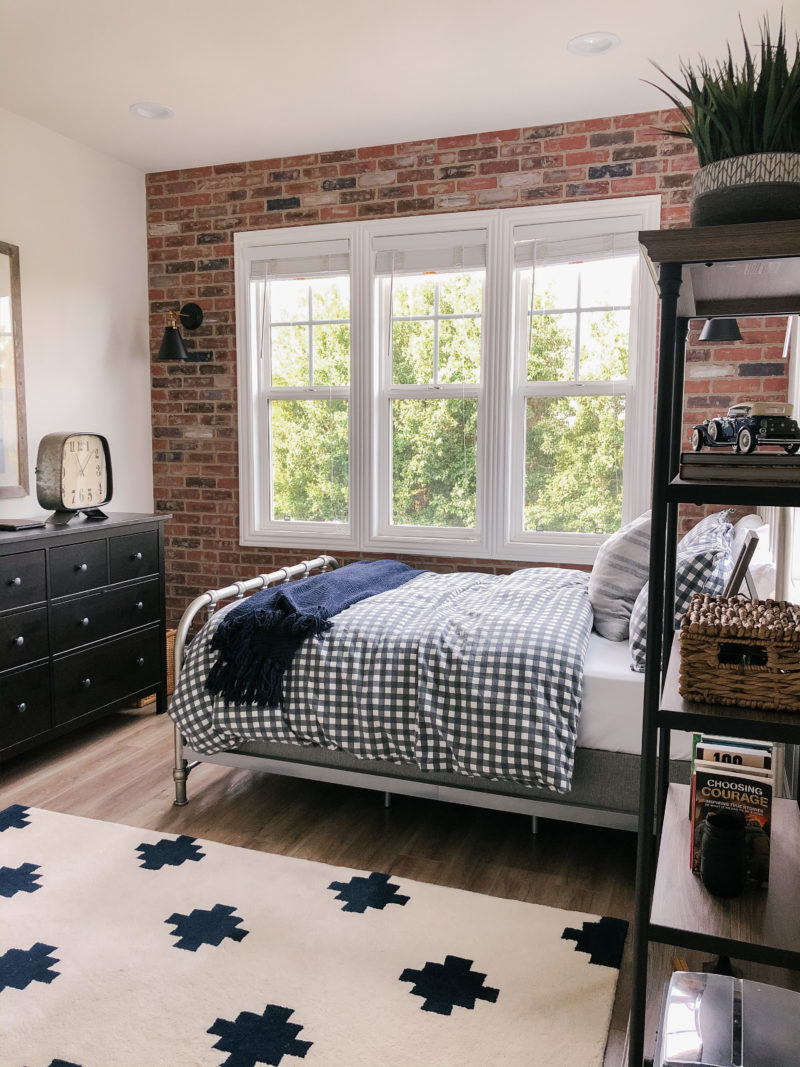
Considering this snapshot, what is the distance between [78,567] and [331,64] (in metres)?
2.26

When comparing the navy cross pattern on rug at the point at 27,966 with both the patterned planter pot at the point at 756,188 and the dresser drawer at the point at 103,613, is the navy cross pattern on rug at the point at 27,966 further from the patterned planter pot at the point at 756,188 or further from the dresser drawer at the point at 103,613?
the patterned planter pot at the point at 756,188

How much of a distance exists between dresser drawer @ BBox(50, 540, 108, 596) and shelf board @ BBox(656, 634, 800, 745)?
264 centimetres

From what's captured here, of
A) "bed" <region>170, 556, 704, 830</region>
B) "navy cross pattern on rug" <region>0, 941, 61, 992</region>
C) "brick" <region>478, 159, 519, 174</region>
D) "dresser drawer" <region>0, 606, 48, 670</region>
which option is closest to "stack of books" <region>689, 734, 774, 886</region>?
"bed" <region>170, 556, 704, 830</region>

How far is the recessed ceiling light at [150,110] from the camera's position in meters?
3.76

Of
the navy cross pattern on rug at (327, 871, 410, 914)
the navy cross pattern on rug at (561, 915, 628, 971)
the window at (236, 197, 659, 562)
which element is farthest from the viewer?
the window at (236, 197, 659, 562)

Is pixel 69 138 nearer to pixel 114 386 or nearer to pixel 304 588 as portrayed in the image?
pixel 114 386

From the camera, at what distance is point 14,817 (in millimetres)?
A: 2812

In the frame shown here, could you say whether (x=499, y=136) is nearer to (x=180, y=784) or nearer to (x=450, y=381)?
(x=450, y=381)

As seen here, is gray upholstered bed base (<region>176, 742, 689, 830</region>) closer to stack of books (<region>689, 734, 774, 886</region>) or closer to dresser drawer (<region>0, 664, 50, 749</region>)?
dresser drawer (<region>0, 664, 50, 749</region>)

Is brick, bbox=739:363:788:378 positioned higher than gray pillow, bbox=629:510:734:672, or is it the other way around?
brick, bbox=739:363:788:378

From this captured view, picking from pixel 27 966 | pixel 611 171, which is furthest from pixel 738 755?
pixel 611 171

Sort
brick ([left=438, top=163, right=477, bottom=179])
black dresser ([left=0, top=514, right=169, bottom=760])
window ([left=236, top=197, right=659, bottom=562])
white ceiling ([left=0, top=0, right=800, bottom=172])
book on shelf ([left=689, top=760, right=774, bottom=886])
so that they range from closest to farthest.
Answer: book on shelf ([left=689, top=760, right=774, bottom=886]) < white ceiling ([left=0, top=0, right=800, bottom=172]) < black dresser ([left=0, top=514, right=169, bottom=760]) < window ([left=236, top=197, right=659, bottom=562]) < brick ([left=438, top=163, right=477, bottom=179])

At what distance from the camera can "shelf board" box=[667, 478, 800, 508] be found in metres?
1.22

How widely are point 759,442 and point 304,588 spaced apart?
77.4 inches
